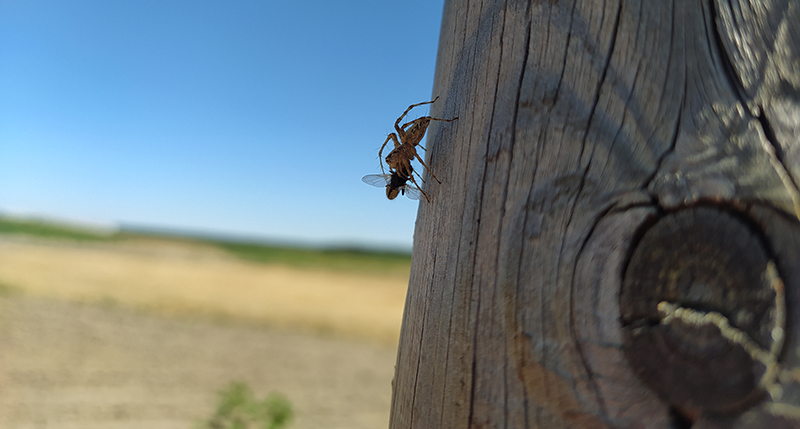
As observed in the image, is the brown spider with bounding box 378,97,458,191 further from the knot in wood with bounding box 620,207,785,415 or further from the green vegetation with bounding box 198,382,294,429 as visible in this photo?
the green vegetation with bounding box 198,382,294,429

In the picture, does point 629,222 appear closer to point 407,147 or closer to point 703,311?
point 703,311

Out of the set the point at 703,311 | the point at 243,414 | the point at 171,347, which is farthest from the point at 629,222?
the point at 171,347

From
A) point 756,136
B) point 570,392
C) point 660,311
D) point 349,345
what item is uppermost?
point 756,136

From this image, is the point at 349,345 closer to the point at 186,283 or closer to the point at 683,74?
the point at 186,283

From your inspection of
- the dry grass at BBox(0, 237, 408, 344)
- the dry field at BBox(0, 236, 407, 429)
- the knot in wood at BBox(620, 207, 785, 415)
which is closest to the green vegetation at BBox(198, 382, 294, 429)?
the dry field at BBox(0, 236, 407, 429)

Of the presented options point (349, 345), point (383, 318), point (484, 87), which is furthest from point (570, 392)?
point (383, 318)

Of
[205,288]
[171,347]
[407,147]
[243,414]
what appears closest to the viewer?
[407,147]
